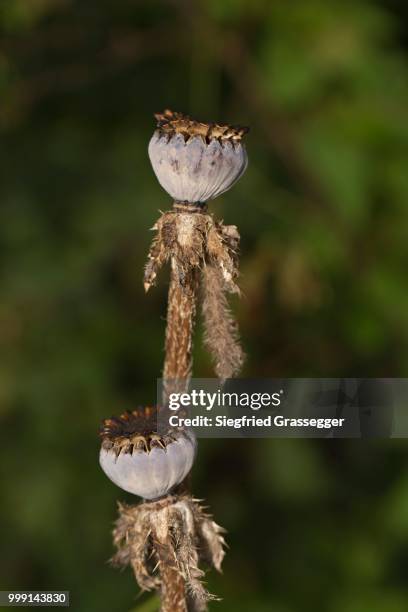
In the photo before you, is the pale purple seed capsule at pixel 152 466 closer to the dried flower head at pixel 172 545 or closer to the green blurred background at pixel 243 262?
the dried flower head at pixel 172 545

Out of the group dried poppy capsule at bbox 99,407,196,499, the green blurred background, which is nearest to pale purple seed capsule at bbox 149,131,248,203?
dried poppy capsule at bbox 99,407,196,499

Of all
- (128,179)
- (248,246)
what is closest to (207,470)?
(248,246)

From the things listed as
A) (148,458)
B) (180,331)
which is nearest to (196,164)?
(180,331)

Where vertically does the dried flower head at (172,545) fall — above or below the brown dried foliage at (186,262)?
below

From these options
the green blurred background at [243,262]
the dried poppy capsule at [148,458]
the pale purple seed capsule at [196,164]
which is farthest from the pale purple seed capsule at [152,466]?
the green blurred background at [243,262]

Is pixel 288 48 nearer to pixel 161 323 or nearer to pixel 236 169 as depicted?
pixel 161 323

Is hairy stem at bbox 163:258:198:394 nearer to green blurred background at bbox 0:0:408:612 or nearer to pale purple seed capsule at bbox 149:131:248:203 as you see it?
pale purple seed capsule at bbox 149:131:248:203
